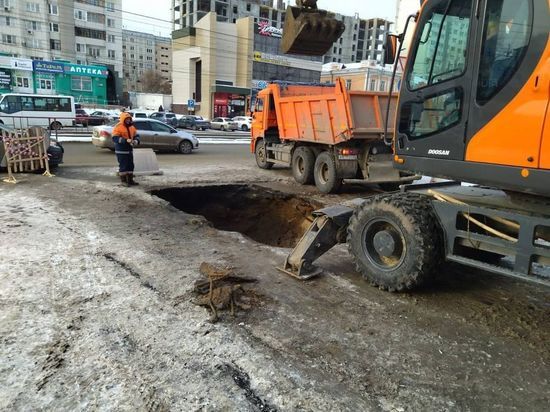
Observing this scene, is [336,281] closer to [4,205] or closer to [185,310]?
[185,310]

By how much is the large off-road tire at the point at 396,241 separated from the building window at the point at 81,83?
56.8m

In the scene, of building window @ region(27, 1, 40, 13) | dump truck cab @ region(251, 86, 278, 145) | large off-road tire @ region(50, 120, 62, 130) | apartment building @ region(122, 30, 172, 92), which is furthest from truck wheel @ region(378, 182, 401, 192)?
apartment building @ region(122, 30, 172, 92)

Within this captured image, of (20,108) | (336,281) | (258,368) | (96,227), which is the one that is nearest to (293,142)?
(96,227)

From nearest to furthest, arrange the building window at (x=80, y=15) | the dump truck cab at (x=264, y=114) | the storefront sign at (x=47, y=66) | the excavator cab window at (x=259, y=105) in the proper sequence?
the dump truck cab at (x=264, y=114) → the excavator cab window at (x=259, y=105) → the storefront sign at (x=47, y=66) → the building window at (x=80, y=15)

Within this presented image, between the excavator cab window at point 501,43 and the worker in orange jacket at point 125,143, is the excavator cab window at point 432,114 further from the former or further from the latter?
the worker in orange jacket at point 125,143

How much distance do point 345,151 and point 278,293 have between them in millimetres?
6336

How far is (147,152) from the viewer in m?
12.3

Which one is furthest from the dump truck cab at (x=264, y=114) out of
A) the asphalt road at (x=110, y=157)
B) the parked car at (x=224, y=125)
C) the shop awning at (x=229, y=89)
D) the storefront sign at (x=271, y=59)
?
the storefront sign at (x=271, y=59)

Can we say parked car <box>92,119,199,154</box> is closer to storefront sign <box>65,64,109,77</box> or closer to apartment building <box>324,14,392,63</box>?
storefront sign <box>65,64,109,77</box>

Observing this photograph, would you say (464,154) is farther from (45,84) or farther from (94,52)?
(94,52)

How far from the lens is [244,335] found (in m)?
3.68

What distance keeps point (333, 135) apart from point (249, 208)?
2673 mm

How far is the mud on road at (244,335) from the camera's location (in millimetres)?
2920

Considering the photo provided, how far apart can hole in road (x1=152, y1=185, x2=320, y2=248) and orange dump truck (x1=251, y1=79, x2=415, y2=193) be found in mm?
1221
